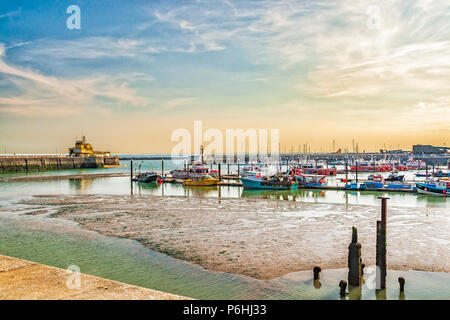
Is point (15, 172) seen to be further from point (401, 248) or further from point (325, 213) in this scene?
point (401, 248)

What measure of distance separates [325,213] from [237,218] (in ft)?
26.0

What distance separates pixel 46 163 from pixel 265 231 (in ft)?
326

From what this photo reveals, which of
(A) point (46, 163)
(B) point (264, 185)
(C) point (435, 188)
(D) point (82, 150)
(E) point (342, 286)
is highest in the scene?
(D) point (82, 150)

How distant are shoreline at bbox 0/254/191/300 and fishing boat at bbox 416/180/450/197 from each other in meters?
41.8

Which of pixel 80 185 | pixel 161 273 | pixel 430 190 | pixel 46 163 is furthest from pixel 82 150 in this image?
pixel 161 273

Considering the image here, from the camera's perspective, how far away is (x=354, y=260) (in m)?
11.6

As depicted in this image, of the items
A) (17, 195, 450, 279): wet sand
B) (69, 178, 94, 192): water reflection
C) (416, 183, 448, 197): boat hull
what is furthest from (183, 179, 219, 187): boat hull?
(416, 183, 448, 197): boat hull

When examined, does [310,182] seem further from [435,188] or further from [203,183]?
[203,183]

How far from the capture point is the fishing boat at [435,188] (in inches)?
1554

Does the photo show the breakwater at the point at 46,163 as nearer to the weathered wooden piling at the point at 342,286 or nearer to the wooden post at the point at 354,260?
the wooden post at the point at 354,260

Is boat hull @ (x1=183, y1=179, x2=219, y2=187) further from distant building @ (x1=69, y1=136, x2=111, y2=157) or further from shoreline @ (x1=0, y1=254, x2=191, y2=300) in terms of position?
distant building @ (x1=69, y1=136, x2=111, y2=157)

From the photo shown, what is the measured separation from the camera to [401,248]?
16.7 m

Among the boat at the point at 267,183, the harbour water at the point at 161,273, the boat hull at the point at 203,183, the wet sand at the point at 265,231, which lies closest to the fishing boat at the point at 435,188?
the wet sand at the point at 265,231
